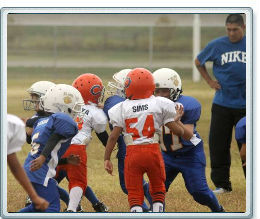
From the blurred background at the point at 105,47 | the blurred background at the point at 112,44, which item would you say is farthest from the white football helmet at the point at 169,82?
the blurred background at the point at 112,44

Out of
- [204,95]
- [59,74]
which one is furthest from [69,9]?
[59,74]

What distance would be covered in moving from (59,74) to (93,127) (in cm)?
1335

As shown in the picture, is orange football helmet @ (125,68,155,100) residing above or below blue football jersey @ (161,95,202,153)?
above

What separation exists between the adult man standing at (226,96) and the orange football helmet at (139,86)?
191cm

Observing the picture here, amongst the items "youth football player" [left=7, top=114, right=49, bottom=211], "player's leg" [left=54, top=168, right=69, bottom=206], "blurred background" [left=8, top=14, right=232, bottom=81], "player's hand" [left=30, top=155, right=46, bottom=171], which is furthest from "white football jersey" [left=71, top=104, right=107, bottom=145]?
"blurred background" [left=8, top=14, right=232, bottom=81]

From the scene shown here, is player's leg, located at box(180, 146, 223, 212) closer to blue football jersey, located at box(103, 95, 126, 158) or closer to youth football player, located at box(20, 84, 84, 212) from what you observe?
blue football jersey, located at box(103, 95, 126, 158)

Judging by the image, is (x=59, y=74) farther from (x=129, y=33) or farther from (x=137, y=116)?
(x=137, y=116)

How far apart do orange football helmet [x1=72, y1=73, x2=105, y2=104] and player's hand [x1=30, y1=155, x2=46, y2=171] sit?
131 cm

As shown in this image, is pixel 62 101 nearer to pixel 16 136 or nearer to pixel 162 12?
pixel 162 12

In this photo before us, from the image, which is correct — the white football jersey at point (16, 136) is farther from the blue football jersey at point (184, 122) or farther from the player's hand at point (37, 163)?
the blue football jersey at point (184, 122)

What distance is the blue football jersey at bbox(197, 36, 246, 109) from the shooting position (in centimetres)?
716

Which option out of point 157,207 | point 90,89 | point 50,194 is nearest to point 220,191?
point 90,89

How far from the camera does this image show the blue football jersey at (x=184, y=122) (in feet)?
18.8
